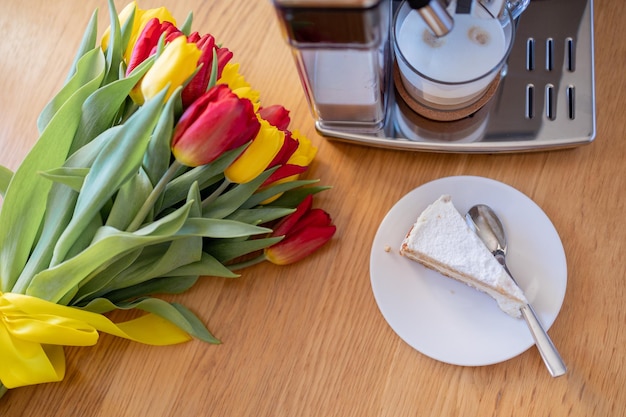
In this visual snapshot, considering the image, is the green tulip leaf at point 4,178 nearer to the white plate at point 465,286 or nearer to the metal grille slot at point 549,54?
the white plate at point 465,286

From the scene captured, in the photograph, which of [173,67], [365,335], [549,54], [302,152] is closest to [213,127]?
[173,67]

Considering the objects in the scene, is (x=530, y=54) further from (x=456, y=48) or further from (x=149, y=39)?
(x=149, y=39)

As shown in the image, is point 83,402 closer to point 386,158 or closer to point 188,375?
point 188,375

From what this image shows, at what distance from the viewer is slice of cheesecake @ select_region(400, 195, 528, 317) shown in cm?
59

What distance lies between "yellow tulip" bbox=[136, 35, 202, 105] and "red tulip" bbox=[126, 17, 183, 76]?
0.16ft

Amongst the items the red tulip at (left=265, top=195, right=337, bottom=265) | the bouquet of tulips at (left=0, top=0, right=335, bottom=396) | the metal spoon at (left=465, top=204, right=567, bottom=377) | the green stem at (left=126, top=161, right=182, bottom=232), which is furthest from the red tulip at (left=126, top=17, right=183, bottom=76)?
the metal spoon at (left=465, top=204, right=567, bottom=377)

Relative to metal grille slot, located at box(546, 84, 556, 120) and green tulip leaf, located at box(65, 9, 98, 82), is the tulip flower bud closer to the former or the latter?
green tulip leaf, located at box(65, 9, 98, 82)

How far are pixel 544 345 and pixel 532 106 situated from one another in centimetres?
24

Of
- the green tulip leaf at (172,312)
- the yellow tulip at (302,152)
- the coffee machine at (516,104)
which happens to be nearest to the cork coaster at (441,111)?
the coffee machine at (516,104)

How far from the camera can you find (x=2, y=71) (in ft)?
2.37

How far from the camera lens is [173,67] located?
1.59ft

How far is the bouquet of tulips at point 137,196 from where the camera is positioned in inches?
19.6

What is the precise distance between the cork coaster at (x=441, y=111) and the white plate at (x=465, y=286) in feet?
0.22

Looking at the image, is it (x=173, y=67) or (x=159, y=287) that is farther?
(x=159, y=287)
